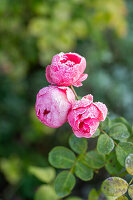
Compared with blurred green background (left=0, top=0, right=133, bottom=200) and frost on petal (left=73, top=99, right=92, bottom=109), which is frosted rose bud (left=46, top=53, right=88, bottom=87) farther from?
blurred green background (left=0, top=0, right=133, bottom=200)

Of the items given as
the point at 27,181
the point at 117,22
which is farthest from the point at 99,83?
the point at 27,181

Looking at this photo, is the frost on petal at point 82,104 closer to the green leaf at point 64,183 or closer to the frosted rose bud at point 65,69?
the frosted rose bud at point 65,69

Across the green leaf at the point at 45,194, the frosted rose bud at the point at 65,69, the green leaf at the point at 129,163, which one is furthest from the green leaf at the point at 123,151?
the green leaf at the point at 45,194

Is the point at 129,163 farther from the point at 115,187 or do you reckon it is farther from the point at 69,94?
the point at 69,94

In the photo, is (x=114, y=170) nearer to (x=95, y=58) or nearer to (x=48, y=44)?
(x=48, y=44)

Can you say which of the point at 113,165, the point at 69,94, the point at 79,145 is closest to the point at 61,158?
the point at 79,145
